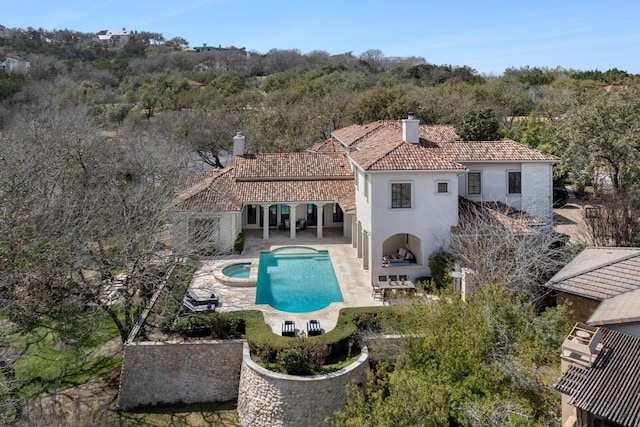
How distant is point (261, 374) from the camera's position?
60.5 ft

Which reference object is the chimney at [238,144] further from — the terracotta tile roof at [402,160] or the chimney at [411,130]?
the chimney at [411,130]

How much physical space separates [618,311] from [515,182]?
13945 mm

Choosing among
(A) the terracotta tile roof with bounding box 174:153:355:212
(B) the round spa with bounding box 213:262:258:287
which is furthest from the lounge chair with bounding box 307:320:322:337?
(A) the terracotta tile roof with bounding box 174:153:355:212

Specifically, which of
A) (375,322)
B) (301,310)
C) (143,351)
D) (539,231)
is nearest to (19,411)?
(143,351)

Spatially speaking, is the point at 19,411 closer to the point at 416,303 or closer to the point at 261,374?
the point at 261,374

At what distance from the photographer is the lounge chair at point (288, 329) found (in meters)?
20.6

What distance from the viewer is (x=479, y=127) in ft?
121

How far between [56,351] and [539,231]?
26261mm

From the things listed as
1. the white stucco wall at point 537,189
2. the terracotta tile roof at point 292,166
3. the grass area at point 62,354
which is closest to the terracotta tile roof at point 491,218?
the white stucco wall at point 537,189

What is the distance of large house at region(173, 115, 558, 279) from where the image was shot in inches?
1053

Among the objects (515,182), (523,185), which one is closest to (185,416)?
(515,182)

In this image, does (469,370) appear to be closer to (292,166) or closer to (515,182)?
(515,182)

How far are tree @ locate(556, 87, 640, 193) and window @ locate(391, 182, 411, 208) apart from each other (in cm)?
2069

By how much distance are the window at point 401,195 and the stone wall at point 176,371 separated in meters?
11.7
